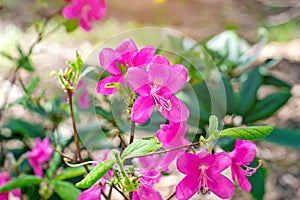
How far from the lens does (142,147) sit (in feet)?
2.40

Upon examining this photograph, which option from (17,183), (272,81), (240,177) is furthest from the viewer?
(272,81)

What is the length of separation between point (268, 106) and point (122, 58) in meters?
0.88

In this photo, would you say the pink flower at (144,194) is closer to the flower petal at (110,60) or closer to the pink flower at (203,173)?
the pink flower at (203,173)

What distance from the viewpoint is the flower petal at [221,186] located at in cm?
78

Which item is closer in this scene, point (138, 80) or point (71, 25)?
point (138, 80)

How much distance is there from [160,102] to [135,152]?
0.25 feet

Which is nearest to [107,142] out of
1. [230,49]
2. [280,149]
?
[230,49]

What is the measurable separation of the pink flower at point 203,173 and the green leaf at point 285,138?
0.74m

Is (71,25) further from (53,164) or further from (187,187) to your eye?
(187,187)

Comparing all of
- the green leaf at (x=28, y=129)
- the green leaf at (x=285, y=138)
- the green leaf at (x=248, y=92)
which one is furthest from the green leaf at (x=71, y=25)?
the green leaf at (x=285, y=138)

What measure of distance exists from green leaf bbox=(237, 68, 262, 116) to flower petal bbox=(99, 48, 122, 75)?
0.82 metres

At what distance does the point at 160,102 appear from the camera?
75 cm

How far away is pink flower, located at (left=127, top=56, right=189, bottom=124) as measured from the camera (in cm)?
73

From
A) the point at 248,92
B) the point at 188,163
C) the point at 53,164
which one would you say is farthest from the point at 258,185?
the point at 188,163
